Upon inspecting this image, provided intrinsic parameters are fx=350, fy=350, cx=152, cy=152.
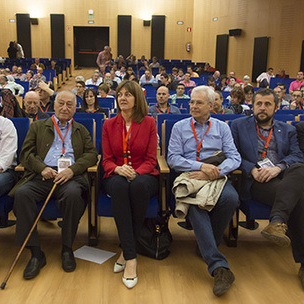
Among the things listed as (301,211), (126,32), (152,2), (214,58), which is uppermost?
(152,2)

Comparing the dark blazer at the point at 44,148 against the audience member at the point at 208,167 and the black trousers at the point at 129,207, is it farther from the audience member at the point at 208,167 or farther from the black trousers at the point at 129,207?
the audience member at the point at 208,167

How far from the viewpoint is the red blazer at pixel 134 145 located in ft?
8.22

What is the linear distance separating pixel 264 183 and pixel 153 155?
81 centimetres

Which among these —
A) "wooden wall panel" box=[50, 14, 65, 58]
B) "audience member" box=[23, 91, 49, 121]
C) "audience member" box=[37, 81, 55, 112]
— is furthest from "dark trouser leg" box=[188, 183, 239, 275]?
"wooden wall panel" box=[50, 14, 65, 58]

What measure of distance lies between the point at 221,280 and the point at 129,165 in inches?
39.1

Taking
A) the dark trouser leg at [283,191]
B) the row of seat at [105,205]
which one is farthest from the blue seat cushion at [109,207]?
the dark trouser leg at [283,191]

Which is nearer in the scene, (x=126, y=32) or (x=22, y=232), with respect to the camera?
(x=22, y=232)

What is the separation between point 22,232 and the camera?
226 cm

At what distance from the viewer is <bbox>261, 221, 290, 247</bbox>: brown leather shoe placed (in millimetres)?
2094

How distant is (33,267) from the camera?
7.32 ft

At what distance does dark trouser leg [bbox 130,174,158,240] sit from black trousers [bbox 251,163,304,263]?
799mm

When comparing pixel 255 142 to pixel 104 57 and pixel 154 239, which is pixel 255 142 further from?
pixel 104 57

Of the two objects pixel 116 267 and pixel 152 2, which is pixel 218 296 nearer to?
pixel 116 267

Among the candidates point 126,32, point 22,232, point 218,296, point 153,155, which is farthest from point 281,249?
point 126,32
